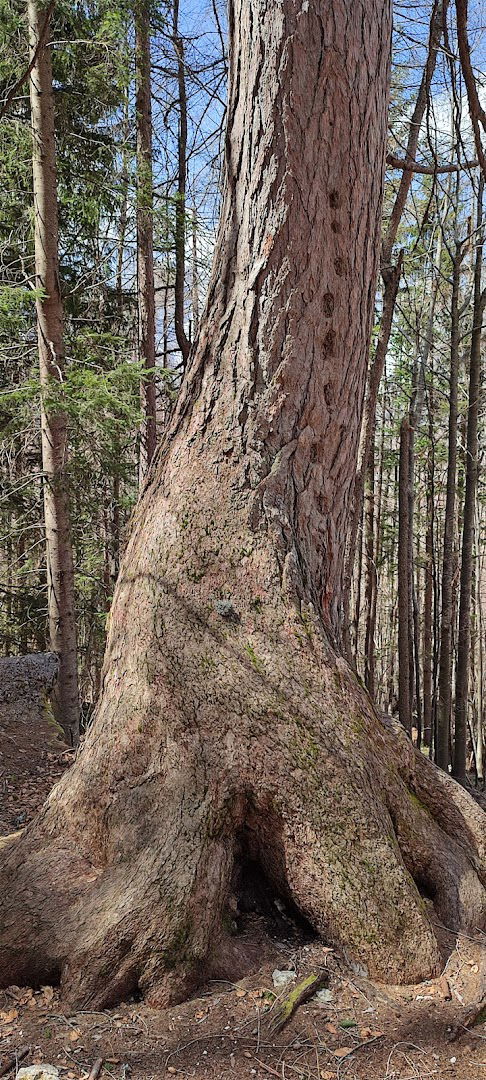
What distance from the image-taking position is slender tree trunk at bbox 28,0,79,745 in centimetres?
755

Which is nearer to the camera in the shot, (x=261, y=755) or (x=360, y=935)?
(x=360, y=935)

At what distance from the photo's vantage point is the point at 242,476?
3.29 metres

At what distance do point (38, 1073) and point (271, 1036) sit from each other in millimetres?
785

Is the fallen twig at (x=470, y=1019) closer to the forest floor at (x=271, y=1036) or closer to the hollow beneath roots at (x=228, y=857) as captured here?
the forest floor at (x=271, y=1036)

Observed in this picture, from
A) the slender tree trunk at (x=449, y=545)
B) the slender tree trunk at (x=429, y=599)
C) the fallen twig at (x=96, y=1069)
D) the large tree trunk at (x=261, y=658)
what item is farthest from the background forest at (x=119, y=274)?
the fallen twig at (x=96, y=1069)

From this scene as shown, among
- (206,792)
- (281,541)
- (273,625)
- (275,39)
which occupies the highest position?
(275,39)

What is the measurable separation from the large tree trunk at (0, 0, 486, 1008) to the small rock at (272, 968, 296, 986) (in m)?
0.15

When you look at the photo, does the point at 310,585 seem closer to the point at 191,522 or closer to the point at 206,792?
the point at 191,522

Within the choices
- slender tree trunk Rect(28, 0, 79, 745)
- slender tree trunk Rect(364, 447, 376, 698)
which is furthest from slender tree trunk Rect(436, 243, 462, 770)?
slender tree trunk Rect(28, 0, 79, 745)

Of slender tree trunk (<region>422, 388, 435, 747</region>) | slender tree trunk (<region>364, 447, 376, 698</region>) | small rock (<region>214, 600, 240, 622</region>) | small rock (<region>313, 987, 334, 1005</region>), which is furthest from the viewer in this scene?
slender tree trunk (<region>422, 388, 435, 747</region>)

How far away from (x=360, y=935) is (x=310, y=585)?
4.82ft

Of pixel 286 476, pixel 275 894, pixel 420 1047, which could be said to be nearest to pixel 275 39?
pixel 286 476

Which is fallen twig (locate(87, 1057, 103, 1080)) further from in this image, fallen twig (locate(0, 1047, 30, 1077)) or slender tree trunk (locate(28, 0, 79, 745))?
slender tree trunk (locate(28, 0, 79, 745))

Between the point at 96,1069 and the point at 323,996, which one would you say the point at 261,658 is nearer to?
the point at 323,996
